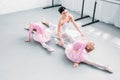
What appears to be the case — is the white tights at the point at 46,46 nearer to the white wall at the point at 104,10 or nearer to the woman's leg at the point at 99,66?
the woman's leg at the point at 99,66

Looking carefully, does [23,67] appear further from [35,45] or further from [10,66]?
[35,45]

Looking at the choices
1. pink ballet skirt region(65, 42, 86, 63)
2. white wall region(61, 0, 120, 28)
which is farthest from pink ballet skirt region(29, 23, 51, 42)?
white wall region(61, 0, 120, 28)

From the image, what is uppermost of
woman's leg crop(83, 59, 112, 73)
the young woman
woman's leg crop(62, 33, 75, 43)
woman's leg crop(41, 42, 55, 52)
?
the young woman

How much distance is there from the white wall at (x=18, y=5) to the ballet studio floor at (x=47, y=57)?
16.7 inches

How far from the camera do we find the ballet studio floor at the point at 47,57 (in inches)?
88.5

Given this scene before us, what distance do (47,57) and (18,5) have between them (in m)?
1.99

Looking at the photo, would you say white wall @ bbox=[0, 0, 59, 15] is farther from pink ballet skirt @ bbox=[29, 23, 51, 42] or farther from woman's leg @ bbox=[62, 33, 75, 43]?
woman's leg @ bbox=[62, 33, 75, 43]

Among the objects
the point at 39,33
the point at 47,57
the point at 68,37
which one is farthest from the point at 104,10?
the point at 47,57

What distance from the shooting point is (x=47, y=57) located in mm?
2580

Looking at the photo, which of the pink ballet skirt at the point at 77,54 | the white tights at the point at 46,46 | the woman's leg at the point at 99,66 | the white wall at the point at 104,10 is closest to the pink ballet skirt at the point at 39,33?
the white tights at the point at 46,46

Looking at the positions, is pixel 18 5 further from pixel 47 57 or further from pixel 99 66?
pixel 99 66

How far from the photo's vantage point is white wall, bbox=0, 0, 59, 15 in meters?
3.92

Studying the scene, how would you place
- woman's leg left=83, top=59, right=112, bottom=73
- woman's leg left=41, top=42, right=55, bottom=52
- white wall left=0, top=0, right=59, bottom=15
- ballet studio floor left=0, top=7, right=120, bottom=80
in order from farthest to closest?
1. white wall left=0, top=0, right=59, bottom=15
2. woman's leg left=41, top=42, right=55, bottom=52
3. woman's leg left=83, top=59, right=112, bottom=73
4. ballet studio floor left=0, top=7, right=120, bottom=80

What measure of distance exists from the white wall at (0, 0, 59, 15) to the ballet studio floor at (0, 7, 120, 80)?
0.42m
